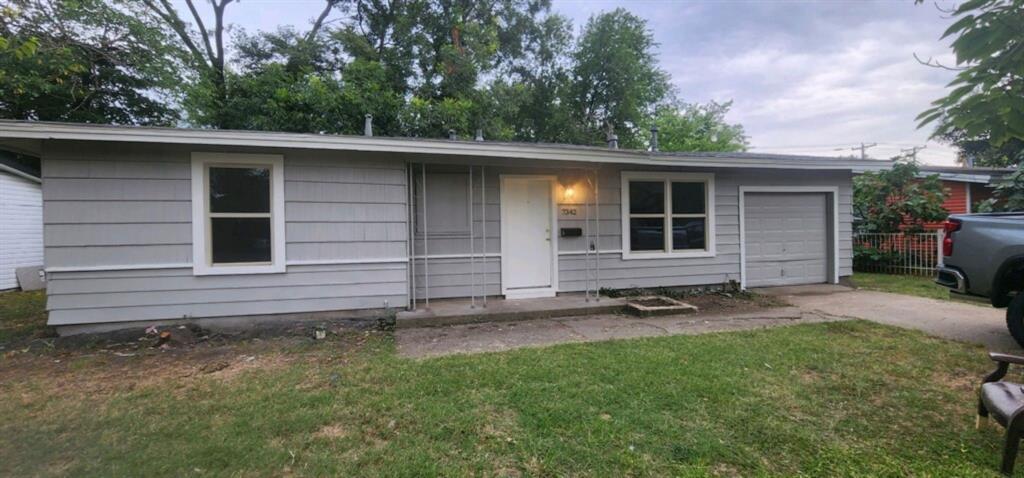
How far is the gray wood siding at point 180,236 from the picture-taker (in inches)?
188

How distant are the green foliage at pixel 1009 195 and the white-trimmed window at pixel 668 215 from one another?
728 cm

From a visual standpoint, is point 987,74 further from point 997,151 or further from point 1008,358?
point 997,151

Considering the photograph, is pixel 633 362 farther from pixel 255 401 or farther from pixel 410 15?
pixel 410 15

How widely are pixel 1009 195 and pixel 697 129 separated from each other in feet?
62.8

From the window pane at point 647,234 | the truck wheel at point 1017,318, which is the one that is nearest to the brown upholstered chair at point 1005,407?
the truck wheel at point 1017,318

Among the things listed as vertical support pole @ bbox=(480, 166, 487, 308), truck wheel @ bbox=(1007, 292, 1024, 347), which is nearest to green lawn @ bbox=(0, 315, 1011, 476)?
truck wheel @ bbox=(1007, 292, 1024, 347)

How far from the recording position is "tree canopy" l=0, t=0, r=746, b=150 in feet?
34.7

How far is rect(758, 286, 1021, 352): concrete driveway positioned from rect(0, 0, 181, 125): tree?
1398cm

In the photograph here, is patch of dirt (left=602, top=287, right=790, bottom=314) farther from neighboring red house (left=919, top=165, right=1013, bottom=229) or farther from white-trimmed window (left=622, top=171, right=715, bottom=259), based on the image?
neighboring red house (left=919, top=165, right=1013, bottom=229)

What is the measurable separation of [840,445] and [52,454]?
14.9 ft

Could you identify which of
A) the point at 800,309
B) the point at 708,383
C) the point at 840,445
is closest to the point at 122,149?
the point at 708,383

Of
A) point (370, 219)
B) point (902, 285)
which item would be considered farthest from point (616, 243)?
point (902, 285)

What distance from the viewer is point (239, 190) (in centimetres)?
531

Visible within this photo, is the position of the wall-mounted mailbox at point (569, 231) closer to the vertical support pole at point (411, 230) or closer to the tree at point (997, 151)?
the vertical support pole at point (411, 230)
